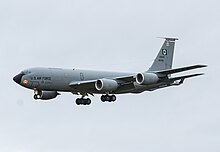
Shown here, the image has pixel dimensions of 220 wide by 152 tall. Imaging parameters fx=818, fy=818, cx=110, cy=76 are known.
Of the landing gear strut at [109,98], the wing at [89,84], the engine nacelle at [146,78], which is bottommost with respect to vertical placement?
the landing gear strut at [109,98]

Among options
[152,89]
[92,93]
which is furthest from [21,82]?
[152,89]

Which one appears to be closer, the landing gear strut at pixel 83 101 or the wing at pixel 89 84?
the wing at pixel 89 84

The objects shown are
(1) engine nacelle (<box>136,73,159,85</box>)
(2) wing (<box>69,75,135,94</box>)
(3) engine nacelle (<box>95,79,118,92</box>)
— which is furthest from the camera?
(2) wing (<box>69,75,135,94</box>)

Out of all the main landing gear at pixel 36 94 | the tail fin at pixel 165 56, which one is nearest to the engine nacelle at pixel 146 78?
the tail fin at pixel 165 56

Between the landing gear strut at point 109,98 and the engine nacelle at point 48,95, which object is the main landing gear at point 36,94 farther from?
the landing gear strut at point 109,98

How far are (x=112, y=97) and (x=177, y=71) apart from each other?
815 centimetres

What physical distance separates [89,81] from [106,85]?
6.81ft

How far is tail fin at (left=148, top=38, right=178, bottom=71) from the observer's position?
9500 cm

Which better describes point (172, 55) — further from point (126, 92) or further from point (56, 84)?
point (56, 84)

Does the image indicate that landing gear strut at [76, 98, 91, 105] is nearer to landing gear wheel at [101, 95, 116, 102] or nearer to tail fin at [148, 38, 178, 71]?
landing gear wheel at [101, 95, 116, 102]

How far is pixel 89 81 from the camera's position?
284 feet

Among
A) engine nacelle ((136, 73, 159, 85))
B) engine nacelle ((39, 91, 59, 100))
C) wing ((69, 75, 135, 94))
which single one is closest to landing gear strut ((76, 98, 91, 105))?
engine nacelle ((39, 91, 59, 100))

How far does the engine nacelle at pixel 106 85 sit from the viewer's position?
281ft

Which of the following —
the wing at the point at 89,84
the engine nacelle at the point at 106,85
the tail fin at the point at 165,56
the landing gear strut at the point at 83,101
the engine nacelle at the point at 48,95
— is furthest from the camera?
the tail fin at the point at 165,56
